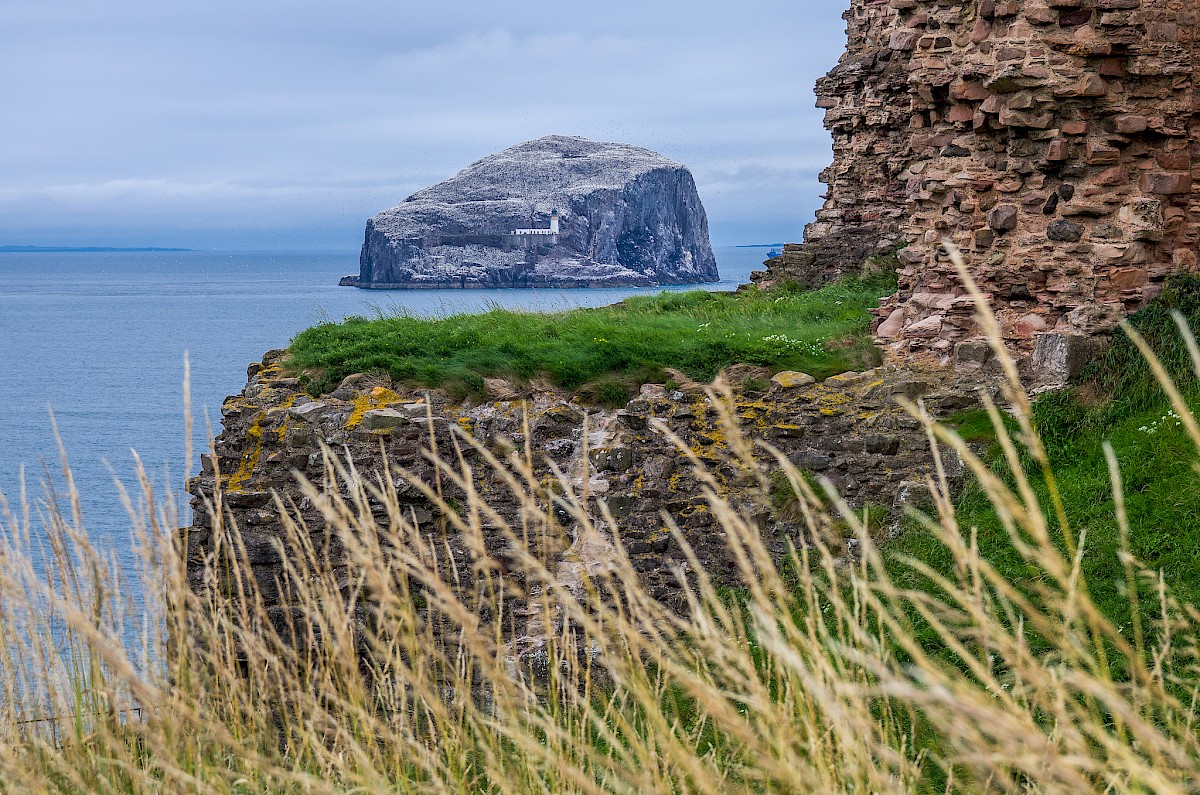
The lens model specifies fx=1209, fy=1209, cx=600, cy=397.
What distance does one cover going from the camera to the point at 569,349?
9766 millimetres

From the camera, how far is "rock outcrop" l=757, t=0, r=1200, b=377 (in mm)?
8391

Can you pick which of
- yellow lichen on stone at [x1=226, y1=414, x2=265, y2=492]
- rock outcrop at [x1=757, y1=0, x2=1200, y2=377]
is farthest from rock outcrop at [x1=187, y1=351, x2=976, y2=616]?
rock outcrop at [x1=757, y1=0, x2=1200, y2=377]

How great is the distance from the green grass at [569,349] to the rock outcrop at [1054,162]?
3.07 ft

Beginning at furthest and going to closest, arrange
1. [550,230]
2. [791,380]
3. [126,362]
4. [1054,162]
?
1. [550,230]
2. [126,362]
3. [791,380]
4. [1054,162]

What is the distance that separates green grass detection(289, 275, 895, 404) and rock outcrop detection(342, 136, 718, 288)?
288ft

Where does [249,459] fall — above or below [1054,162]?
below

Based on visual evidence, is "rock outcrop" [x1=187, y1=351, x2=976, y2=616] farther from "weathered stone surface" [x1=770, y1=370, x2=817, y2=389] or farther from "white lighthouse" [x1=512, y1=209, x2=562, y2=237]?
"white lighthouse" [x1=512, y1=209, x2=562, y2=237]

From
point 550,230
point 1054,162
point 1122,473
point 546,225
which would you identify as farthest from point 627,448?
point 546,225

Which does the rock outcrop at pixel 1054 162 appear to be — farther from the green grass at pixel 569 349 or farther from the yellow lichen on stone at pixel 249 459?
the yellow lichen on stone at pixel 249 459

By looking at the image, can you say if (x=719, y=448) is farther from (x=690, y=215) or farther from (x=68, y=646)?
(x=690, y=215)

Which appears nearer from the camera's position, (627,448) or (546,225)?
(627,448)

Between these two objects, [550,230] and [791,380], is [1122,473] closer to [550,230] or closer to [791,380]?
[791,380]

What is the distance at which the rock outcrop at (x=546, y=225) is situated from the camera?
99250 millimetres

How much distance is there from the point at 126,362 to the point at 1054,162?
5353cm
